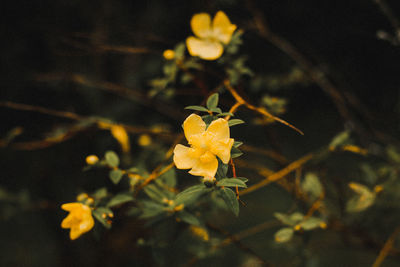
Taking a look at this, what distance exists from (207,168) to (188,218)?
0.72 ft

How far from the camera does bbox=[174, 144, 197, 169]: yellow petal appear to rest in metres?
0.52

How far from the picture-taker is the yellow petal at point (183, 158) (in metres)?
0.52

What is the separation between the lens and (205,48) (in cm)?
81

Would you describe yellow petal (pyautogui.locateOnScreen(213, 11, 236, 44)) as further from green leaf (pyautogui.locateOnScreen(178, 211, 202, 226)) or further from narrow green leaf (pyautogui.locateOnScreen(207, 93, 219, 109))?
green leaf (pyautogui.locateOnScreen(178, 211, 202, 226))

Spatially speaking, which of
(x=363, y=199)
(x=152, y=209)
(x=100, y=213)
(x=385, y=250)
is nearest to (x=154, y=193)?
(x=152, y=209)

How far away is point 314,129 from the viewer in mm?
1502

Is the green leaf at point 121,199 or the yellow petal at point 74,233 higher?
the green leaf at point 121,199

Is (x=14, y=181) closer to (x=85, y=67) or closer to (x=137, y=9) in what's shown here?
(x=85, y=67)

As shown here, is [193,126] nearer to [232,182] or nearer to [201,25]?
[232,182]

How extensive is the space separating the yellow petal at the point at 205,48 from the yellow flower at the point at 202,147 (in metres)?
0.32

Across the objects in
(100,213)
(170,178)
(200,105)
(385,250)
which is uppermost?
(200,105)

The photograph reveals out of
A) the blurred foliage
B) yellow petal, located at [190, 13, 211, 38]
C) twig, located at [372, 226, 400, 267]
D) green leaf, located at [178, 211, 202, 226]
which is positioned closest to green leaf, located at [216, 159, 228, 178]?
green leaf, located at [178, 211, 202, 226]

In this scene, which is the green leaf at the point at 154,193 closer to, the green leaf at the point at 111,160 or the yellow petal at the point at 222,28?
the green leaf at the point at 111,160

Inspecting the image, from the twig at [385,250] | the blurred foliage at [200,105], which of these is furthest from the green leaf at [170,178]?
the twig at [385,250]
